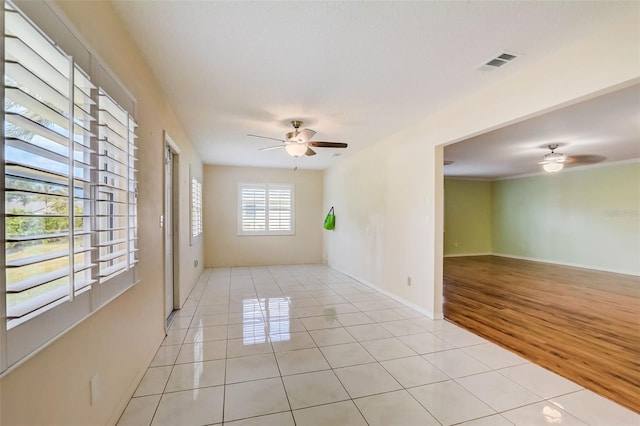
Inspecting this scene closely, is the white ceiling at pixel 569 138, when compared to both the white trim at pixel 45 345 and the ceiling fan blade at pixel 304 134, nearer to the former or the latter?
the ceiling fan blade at pixel 304 134

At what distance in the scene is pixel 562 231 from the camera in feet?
24.9

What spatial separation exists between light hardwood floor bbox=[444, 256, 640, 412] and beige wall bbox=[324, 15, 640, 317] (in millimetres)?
838

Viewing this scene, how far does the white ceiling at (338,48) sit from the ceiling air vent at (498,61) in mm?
57

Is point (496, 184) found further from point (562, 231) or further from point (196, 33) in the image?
point (196, 33)

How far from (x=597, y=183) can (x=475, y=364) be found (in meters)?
7.30

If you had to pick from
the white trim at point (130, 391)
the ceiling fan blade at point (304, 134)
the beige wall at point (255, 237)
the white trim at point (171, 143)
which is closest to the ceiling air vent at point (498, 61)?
the ceiling fan blade at point (304, 134)

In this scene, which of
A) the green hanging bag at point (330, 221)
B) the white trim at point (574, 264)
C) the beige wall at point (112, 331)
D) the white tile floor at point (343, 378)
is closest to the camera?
the beige wall at point (112, 331)

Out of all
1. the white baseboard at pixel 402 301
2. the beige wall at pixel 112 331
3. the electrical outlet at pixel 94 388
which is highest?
the beige wall at pixel 112 331

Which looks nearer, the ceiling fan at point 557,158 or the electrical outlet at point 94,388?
the electrical outlet at point 94,388

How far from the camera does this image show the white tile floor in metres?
1.83

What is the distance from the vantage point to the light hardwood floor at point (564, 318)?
2.37 m

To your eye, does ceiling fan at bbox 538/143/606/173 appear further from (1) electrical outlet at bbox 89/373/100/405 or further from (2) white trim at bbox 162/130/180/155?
(1) electrical outlet at bbox 89/373/100/405

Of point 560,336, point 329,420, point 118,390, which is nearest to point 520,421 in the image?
point 329,420

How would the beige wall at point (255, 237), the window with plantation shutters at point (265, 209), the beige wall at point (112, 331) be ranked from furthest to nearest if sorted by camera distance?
the window with plantation shutters at point (265, 209), the beige wall at point (255, 237), the beige wall at point (112, 331)
